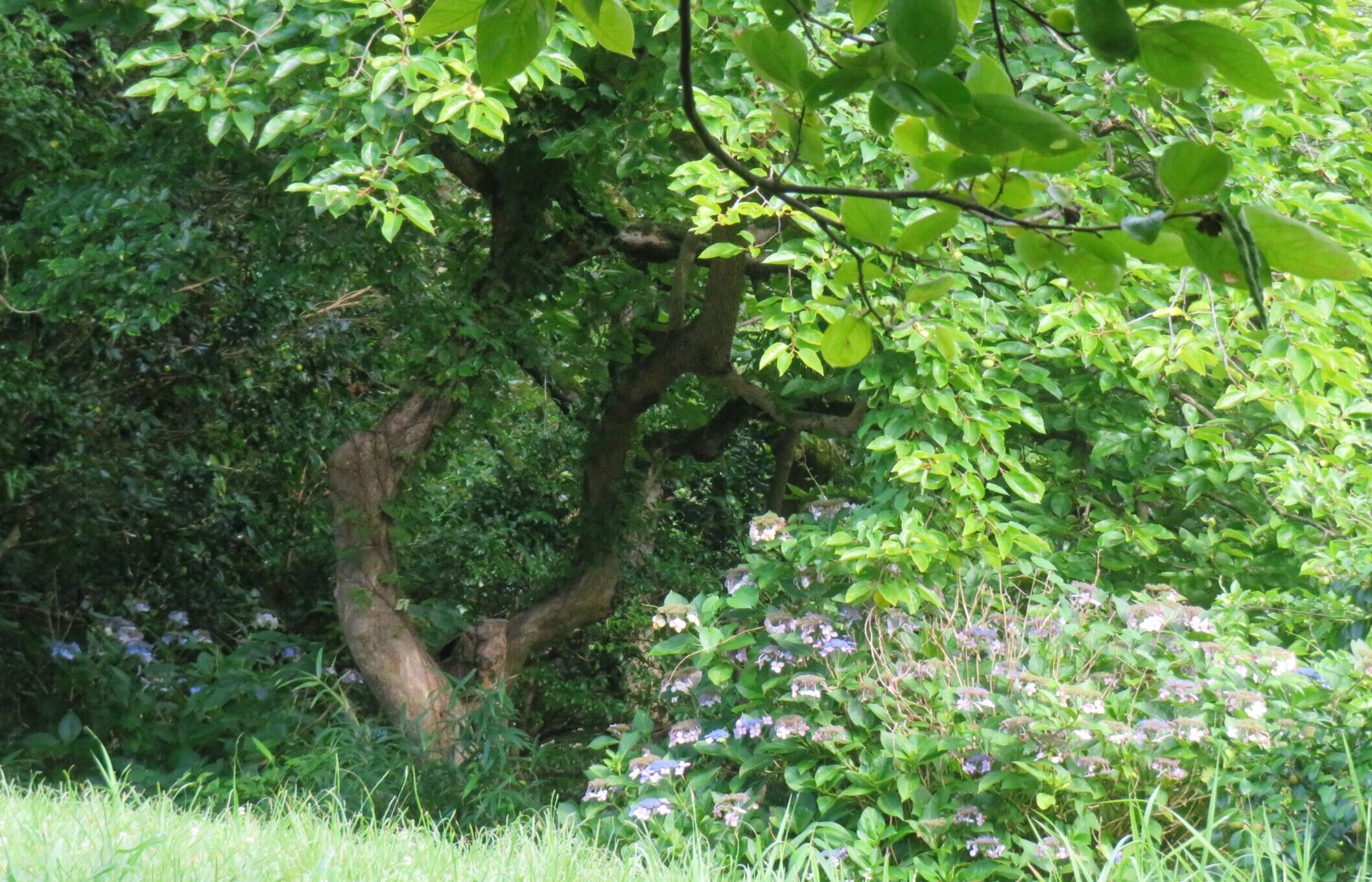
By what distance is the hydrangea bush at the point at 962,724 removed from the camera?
3.23m

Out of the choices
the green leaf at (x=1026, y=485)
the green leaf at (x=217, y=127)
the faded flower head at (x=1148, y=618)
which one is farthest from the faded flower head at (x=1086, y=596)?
the green leaf at (x=217, y=127)

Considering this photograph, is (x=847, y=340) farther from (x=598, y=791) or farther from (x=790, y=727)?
(x=598, y=791)

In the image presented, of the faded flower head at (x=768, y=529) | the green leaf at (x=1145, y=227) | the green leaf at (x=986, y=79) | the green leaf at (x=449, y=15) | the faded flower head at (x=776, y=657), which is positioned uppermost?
the green leaf at (x=449, y=15)

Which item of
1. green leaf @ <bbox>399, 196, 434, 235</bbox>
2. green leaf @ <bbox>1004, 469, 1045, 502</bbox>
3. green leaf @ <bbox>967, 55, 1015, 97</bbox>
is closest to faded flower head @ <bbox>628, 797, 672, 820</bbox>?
green leaf @ <bbox>1004, 469, 1045, 502</bbox>

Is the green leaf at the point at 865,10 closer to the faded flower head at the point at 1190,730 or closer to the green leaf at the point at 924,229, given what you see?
the green leaf at the point at 924,229

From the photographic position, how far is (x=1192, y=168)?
0.71 meters

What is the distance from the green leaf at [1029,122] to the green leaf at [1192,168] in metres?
0.06

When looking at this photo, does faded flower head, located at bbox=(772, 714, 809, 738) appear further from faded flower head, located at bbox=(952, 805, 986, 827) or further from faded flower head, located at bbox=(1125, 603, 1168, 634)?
faded flower head, located at bbox=(1125, 603, 1168, 634)

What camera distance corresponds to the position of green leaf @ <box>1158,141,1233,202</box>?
2.28 ft

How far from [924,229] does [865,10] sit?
166mm

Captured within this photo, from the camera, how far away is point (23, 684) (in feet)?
19.6

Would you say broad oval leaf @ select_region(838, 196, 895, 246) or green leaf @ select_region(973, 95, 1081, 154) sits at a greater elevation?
green leaf @ select_region(973, 95, 1081, 154)

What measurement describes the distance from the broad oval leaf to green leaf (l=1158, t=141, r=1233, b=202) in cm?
25

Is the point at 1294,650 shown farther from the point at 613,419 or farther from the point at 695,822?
the point at 613,419
